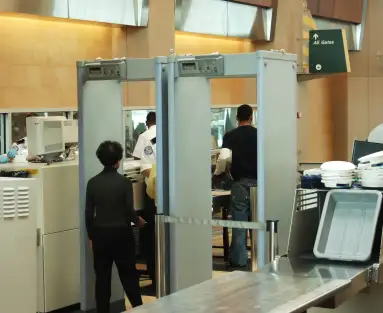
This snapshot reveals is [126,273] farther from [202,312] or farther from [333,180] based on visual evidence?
[202,312]

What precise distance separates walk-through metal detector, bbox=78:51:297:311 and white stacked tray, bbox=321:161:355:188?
0.64 m

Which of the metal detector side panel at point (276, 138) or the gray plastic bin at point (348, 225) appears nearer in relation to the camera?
the gray plastic bin at point (348, 225)

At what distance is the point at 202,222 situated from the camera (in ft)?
18.9

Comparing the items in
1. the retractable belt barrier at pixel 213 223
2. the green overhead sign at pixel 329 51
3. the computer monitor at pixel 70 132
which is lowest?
the retractable belt barrier at pixel 213 223

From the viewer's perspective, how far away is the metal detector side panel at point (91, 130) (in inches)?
260

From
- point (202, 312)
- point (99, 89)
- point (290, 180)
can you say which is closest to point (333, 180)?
point (290, 180)

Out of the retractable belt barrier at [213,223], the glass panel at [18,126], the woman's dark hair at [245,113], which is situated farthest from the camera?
the glass panel at [18,126]

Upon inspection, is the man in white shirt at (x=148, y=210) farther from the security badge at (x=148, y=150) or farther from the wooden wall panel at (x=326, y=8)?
the wooden wall panel at (x=326, y=8)

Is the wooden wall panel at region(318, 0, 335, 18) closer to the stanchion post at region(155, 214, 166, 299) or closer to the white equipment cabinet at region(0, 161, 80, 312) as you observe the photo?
the white equipment cabinet at region(0, 161, 80, 312)

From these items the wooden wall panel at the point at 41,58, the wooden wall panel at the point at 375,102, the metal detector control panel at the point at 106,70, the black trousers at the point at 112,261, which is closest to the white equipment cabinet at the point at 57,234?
the black trousers at the point at 112,261

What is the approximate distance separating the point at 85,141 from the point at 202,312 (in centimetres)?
353

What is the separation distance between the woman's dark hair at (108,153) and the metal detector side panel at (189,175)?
455 millimetres

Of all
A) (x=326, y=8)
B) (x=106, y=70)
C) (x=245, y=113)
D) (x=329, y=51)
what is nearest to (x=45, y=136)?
(x=106, y=70)

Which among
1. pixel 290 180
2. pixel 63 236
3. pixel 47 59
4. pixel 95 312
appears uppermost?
pixel 47 59
